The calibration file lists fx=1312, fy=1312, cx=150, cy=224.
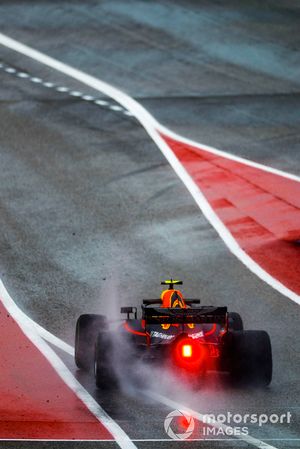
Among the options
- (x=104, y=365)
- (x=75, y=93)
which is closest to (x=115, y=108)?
(x=75, y=93)

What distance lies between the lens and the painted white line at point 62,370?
53.0 ft

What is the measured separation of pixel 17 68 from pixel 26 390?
25.6 m

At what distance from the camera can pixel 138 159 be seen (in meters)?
33.8

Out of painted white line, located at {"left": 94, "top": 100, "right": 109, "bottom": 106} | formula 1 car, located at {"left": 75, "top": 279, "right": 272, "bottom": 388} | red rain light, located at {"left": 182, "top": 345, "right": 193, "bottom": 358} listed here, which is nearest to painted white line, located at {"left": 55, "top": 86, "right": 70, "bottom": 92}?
painted white line, located at {"left": 94, "top": 100, "right": 109, "bottom": 106}

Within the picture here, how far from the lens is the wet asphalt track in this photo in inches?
892

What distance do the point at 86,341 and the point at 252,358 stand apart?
8.83 feet

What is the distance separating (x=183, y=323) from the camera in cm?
1838

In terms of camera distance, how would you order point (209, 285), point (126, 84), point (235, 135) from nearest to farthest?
point (209, 285) → point (235, 135) → point (126, 84)

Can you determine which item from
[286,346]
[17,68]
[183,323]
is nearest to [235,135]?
[17,68]

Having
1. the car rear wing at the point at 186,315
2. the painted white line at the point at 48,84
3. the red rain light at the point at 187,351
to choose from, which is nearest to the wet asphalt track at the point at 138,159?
the painted white line at the point at 48,84

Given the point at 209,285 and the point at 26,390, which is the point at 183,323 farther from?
the point at 209,285

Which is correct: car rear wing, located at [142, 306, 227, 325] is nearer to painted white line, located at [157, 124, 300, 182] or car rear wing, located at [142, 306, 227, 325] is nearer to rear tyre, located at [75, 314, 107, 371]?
rear tyre, located at [75, 314, 107, 371]

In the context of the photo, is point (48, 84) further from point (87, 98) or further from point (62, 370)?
point (62, 370)

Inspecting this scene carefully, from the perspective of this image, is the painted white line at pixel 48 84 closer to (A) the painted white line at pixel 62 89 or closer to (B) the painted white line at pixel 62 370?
(A) the painted white line at pixel 62 89
